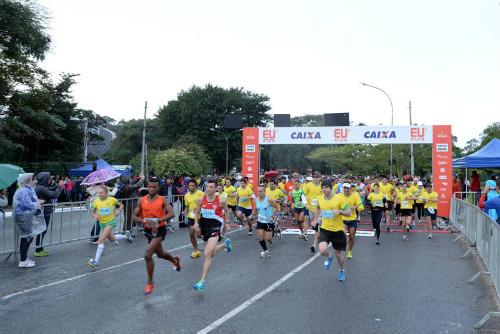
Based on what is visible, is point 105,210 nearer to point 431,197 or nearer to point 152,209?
point 152,209

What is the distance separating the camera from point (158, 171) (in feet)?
133

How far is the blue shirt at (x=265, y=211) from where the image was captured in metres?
10.9

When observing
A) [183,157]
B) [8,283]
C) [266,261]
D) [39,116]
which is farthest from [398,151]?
[8,283]

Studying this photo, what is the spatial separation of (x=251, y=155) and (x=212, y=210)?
13409mm

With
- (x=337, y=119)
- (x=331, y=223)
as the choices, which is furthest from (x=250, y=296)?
(x=337, y=119)

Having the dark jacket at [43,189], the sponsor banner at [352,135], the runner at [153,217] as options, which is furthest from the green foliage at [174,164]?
the runner at [153,217]

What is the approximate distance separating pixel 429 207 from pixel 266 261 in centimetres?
738

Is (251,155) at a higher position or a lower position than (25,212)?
higher

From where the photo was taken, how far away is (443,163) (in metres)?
18.9

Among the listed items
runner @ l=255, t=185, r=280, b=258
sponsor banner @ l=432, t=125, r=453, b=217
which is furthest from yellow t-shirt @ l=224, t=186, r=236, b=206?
sponsor banner @ l=432, t=125, r=453, b=217

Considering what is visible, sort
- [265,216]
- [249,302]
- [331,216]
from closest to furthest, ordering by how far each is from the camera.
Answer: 1. [249,302]
2. [331,216]
3. [265,216]

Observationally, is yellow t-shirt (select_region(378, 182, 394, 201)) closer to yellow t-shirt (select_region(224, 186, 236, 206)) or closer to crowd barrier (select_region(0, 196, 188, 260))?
yellow t-shirt (select_region(224, 186, 236, 206))

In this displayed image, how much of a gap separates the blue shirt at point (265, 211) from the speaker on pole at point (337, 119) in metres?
11.6

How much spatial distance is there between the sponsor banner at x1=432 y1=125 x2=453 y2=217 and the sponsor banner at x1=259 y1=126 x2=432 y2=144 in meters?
0.39
